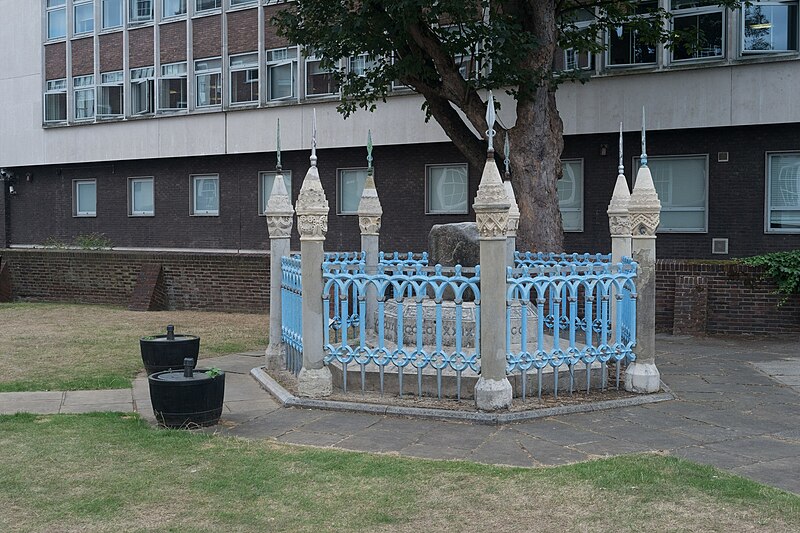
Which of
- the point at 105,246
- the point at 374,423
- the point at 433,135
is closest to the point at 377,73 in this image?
the point at 433,135

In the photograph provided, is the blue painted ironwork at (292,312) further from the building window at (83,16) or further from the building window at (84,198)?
the building window at (83,16)

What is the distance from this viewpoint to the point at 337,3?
15844mm

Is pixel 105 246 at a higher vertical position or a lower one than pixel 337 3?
lower

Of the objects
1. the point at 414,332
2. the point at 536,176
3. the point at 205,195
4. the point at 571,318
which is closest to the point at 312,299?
the point at 414,332

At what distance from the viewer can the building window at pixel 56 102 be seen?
31172 mm

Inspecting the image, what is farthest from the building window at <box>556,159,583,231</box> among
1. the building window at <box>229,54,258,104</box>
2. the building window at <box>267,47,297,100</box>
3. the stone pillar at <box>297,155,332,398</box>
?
the stone pillar at <box>297,155,332,398</box>

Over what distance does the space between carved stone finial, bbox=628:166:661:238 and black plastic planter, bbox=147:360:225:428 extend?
15.4 feet

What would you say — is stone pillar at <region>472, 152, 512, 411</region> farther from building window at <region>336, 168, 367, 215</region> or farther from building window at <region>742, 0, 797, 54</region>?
building window at <region>336, 168, 367, 215</region>

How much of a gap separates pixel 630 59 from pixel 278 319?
42.6 feet

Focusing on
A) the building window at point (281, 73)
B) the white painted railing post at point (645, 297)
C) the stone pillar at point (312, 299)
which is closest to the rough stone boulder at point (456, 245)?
the white painted railing post at point (645, 297)

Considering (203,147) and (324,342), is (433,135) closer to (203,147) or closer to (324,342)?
(203,147)

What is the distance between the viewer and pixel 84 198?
31438mm

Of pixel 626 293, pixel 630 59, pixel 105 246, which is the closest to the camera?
pixel 626 293

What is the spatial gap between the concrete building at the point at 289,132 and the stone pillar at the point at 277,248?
19.8 ft
